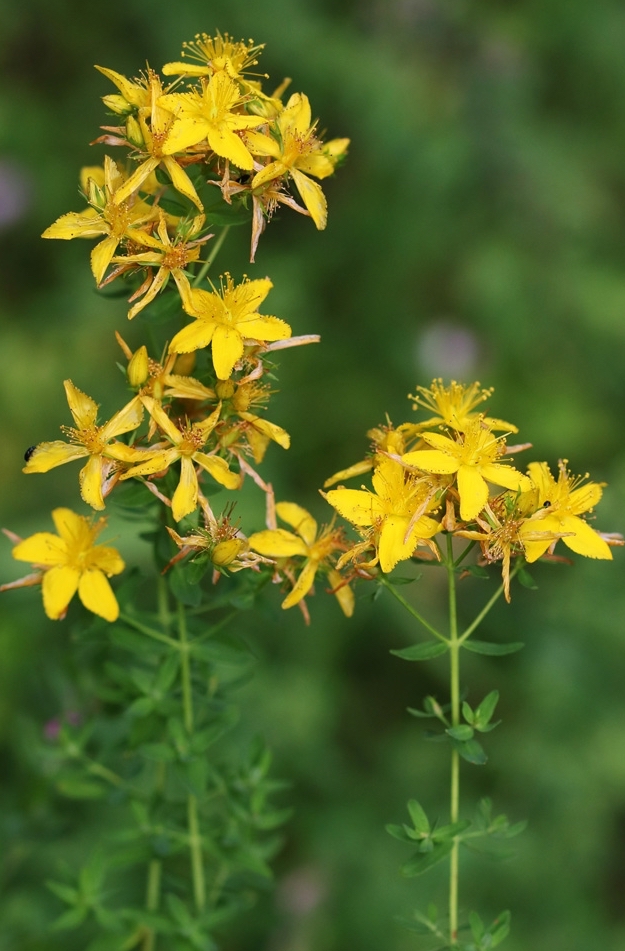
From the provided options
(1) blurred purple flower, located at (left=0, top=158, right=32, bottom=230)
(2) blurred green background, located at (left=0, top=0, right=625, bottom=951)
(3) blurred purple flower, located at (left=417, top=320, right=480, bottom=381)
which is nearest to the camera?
(2) blurred green background, located at (left=0, top=0, right=625, bottom=951)

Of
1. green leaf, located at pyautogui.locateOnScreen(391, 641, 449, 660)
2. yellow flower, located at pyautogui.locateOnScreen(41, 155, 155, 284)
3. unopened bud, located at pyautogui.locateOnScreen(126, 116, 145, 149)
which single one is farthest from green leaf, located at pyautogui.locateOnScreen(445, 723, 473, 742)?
unopened bud, located at pyautogui.locateOnScreen(126, 116, 145, 149)

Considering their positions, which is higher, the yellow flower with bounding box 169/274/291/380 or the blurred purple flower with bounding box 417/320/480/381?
the yellow flower with bounding box 169/274/291/380

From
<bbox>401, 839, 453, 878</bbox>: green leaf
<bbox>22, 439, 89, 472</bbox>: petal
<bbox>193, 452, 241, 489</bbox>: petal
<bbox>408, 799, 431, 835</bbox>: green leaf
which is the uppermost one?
<bbox>193, 452, 241, 489</bbox>: petal

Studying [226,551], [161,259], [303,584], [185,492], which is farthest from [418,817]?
[161,259]

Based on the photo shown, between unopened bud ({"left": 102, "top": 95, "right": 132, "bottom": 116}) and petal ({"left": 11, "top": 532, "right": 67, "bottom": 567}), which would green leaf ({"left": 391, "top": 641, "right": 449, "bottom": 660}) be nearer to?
petal ({"left": 11, "top": 532, "right": 67, "bottom": 567})

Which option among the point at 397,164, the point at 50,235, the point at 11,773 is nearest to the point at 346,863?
the point at 11,773

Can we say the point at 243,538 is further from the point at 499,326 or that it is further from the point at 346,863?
the point at 499,326

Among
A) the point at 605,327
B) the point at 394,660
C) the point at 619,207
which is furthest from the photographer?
the point at 619,207
